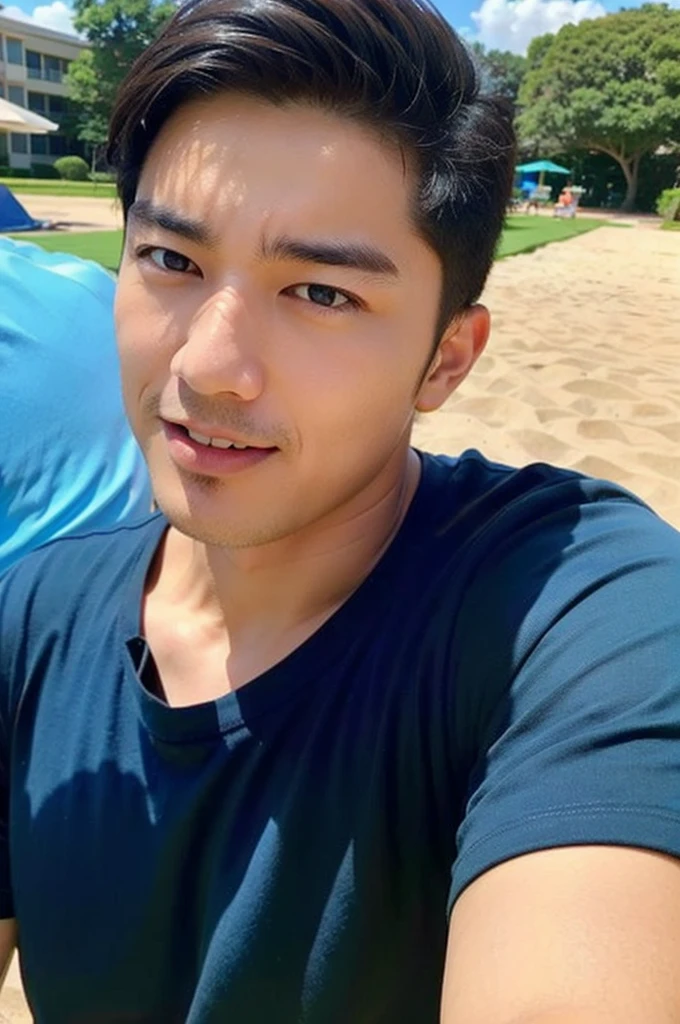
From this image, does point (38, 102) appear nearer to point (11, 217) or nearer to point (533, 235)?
point (533, 235)

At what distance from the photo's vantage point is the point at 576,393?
5.19 metres

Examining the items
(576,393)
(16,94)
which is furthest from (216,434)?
(16,94)

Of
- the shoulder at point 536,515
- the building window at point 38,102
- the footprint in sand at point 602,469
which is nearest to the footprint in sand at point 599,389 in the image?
the footprint in sand at point 602,469

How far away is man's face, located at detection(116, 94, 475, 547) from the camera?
1.01 metres

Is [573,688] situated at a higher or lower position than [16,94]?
higher

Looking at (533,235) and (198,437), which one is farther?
(533,235)

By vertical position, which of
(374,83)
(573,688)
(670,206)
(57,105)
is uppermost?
(374,83)

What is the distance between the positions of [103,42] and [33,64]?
31.8ft

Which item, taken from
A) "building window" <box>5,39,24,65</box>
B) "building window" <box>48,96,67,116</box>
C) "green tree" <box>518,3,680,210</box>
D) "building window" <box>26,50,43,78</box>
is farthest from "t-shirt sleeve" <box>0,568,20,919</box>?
"building window" <box>48,96,67,116</box>

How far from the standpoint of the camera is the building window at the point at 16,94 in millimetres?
50750

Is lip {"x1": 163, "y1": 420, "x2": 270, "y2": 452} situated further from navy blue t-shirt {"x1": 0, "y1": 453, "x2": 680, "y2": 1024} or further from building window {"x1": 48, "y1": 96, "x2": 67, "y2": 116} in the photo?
building window {"x1": 48, "y1": 96, "x2": 67, "y2": 116}

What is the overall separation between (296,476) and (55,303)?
4.52 feet

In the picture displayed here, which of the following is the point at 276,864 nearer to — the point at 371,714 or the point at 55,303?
the point at 371,714

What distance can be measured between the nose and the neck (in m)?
0.25
